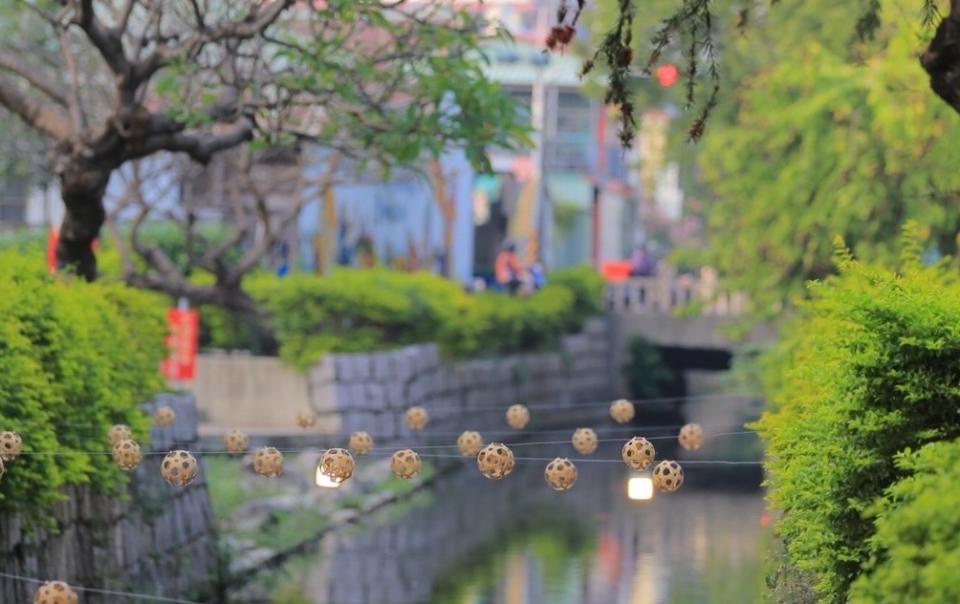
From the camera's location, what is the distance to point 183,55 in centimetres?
1428

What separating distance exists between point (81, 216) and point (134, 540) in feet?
8.47

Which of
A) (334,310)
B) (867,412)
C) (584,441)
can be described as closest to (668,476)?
(867,412)

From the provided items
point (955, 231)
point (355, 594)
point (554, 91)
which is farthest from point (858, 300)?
point (554, 91)

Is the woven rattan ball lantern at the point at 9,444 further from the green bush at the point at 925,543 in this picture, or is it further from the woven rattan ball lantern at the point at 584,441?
the green bush at the point at 925,543

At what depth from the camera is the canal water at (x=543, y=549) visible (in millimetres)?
18484

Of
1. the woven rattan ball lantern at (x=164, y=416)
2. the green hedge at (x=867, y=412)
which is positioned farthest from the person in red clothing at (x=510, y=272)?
the green hedge at (x=867, y=412)

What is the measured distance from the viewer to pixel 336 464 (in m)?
10.9

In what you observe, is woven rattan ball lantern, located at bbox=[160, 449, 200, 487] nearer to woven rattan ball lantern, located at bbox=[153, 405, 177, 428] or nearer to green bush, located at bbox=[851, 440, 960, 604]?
woven rattan ball lantern, located at bbox=[153, 405, 177, 428]

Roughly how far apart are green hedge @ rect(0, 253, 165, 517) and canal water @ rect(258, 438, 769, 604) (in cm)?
394

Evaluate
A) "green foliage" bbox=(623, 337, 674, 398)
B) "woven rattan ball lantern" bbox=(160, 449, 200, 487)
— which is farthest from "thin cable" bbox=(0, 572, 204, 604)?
"green foliage" bbox=(623, 337, 674, 398)

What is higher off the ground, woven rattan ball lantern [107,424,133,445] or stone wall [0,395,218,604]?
woven rattan ball lantern [107,424,133,445]

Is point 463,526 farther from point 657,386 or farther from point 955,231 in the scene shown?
point 657,386

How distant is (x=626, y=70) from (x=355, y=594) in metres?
9.06

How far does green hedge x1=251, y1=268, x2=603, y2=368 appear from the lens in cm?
2616
